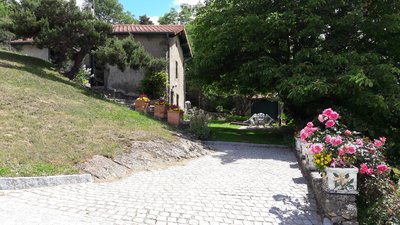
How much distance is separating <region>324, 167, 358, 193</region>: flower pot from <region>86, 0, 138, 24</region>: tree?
59.1 m

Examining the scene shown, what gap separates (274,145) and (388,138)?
418cm

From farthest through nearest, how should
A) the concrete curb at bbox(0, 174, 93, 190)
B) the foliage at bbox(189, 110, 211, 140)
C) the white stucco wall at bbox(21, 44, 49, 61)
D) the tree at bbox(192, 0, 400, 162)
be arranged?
the white stucco wall at bbox(21, 44, 49, 61) → the foliage at bbox(189, 110, 211, 140) → the tree at bbox(192, 0, 400, 162) → the concrete curb at bbox(0, 174, 93, 190)

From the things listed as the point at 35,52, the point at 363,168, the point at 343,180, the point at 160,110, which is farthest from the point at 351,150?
the point at 35,52

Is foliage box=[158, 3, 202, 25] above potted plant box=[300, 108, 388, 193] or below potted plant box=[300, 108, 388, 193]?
above

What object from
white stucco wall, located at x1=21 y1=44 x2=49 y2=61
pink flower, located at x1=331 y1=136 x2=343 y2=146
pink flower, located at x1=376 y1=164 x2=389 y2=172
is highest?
white stucco wall, located at x1=21 y1=44 x2=49 y2=61

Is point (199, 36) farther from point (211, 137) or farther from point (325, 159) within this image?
point (325, 159)

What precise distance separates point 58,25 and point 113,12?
49028 mm

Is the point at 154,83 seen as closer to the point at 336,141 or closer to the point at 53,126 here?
the point at 53,126

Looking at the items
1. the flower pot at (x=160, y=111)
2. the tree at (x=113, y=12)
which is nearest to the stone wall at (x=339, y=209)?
the flower pot at (x=160, y=111)

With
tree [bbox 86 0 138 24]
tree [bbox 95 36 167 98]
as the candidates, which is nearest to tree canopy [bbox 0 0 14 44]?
tree [bbox 95 36 167 98]

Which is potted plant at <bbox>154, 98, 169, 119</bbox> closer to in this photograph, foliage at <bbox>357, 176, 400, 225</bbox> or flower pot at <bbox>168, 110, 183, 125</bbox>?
flower pot at <bbox>168, 110, 183, 125</bbox>

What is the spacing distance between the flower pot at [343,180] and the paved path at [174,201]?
24.2 inches

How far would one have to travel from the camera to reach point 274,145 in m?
13.5

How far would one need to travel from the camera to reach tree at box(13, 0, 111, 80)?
48.3ft
